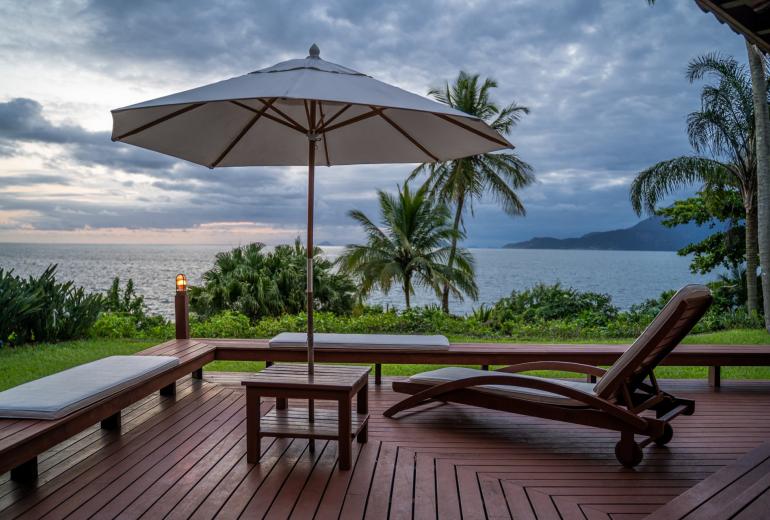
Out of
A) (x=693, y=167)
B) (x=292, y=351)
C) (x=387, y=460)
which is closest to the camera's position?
(x=387, y=460)

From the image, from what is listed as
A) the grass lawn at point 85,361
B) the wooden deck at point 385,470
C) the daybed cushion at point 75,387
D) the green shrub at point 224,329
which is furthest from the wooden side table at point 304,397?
the green shrub at point 224,329

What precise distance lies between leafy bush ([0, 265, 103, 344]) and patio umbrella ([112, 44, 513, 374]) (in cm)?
435

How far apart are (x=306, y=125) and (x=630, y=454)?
9.64ft

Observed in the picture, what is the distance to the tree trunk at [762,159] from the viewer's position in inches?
349

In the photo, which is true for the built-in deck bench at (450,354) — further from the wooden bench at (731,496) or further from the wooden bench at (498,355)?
the wooden bench at (731,496)

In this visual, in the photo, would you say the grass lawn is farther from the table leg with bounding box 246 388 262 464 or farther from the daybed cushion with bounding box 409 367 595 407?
the table leg with bounding box 246 388 262 464

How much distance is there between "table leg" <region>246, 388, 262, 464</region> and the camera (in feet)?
10.4

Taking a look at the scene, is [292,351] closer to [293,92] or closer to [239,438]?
[239,438]

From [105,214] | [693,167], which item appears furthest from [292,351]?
[105,214]

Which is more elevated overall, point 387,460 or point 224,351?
point 224,351

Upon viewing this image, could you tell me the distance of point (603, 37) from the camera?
1338 cm

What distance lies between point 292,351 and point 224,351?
0.63 metres

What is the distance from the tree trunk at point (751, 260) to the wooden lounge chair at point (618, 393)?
9.46m

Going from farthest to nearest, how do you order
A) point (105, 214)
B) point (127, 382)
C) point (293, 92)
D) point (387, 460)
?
point (105, 214) < point (127, 382) < point (387, 460) < point (293, 92)
